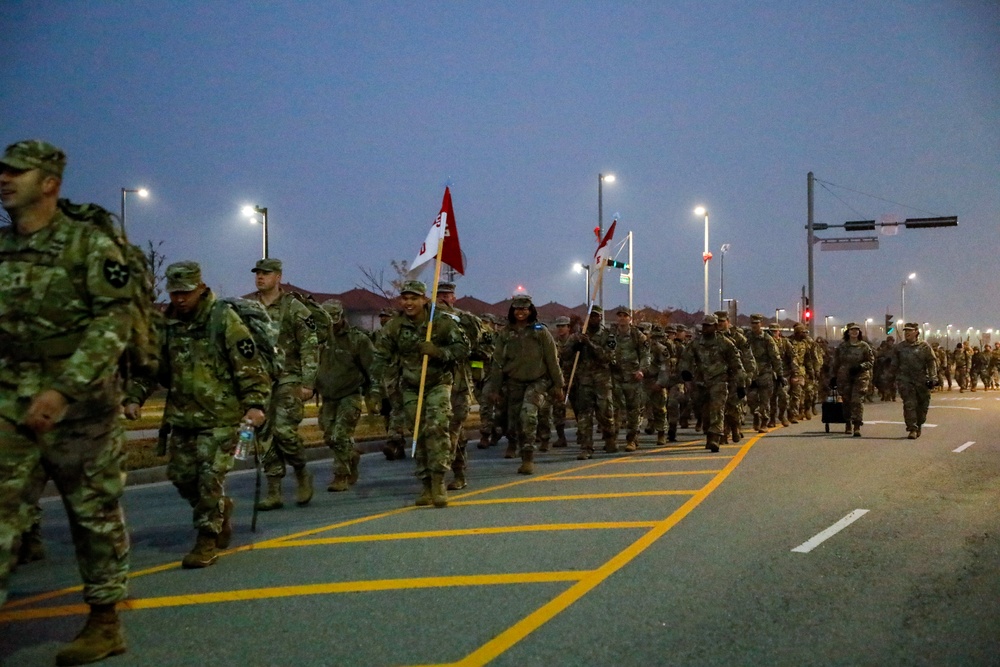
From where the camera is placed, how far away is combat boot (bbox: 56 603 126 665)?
174 inches

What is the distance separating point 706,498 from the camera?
930 centimetres

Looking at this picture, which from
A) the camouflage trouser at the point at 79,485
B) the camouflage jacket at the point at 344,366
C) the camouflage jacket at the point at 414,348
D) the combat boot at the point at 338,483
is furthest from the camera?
the camouflage jacket at the point at 344,366

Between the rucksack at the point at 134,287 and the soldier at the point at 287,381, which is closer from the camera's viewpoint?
the rucksack at the point at 134,287

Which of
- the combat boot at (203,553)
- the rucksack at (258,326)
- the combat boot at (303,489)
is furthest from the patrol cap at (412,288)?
the combat boot at (203,553)

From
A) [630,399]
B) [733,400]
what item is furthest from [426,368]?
[733,400]

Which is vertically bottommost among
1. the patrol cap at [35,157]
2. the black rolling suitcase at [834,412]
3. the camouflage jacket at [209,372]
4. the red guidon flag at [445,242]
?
the black rolling suitcase at [834,412]

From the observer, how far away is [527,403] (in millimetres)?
11906

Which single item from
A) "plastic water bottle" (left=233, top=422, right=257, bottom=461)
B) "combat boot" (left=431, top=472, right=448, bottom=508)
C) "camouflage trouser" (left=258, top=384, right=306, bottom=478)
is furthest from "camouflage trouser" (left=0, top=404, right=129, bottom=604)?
"combat boot" (left=431, top=472, right=448, bottom=508)

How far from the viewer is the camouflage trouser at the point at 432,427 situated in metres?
8.97

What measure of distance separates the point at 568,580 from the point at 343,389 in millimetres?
5438

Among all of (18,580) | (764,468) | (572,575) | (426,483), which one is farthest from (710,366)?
(18,580)

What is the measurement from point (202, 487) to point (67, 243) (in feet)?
8.22

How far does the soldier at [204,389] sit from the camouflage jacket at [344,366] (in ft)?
13.8

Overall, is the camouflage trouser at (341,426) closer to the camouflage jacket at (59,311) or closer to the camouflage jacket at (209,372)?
the camouflage jacket at (209,372)
